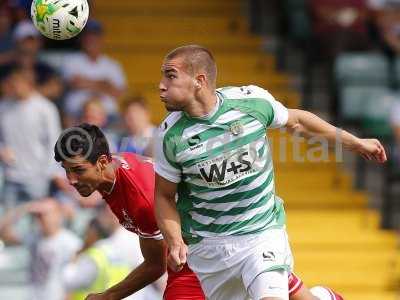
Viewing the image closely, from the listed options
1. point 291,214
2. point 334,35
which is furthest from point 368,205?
point 334,35

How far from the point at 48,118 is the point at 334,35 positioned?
141 inches

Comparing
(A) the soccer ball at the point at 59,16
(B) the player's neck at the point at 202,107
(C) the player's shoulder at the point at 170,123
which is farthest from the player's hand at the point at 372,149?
(A) the soccer ball at the point at 59,16

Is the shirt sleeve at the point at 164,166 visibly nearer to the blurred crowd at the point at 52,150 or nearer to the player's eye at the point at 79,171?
the player's eye at the point at 79,171

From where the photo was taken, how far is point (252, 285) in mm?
7160

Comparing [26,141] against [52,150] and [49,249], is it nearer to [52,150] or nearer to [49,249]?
[52,150]

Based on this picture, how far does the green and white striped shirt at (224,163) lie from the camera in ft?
23.2

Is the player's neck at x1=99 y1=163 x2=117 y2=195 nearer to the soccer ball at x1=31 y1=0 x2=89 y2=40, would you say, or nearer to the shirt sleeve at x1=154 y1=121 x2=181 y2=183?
the shirt sleeve at x1=154 y1=121 x2=181 y2=183

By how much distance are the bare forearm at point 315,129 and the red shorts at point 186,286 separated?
2.71ft

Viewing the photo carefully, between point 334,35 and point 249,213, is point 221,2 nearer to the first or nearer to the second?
point 334,35

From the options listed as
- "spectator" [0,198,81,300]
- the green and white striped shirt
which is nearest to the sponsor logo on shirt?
the green and white striped shirt

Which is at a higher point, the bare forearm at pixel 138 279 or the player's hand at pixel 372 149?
the player's hand at pixel 372 149

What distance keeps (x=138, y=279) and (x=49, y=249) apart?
10.5 ft

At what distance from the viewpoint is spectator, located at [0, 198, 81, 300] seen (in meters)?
10.5

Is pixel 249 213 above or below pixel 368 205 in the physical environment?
above
